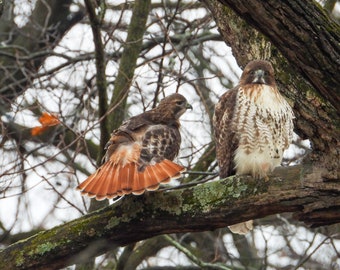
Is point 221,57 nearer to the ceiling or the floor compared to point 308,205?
nearer to the ceiling

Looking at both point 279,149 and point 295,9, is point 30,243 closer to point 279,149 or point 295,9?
point 279,149

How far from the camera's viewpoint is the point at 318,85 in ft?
12.6

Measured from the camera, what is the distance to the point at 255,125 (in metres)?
4.93

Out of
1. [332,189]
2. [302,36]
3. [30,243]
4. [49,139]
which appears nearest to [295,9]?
[302,36]

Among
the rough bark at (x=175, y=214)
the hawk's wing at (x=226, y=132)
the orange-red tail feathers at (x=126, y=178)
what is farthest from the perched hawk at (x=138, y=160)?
the hawk's wing at (x=226, y=132)

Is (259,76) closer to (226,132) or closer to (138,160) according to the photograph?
(226,132)

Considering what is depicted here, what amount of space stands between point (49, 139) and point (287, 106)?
365cm

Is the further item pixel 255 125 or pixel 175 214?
pixel 255 125

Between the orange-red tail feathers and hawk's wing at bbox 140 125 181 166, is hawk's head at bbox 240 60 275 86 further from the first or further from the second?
the orange-red tail feathers

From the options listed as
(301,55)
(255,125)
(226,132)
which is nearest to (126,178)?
(226,132)

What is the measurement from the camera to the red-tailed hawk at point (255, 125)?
A: 490cm

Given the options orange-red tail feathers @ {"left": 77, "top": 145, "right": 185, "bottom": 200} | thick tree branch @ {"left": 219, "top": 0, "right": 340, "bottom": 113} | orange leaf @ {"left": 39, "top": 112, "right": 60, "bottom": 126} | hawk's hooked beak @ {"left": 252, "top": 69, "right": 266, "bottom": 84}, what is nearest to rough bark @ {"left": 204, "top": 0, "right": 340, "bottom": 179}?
thick tree branch @ {"left": 219, "top": 0, "right": 340, "bottom": 113}

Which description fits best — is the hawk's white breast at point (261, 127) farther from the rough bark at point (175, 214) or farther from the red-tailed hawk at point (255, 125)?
the rough bark at point (175, 214)

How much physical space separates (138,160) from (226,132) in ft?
2.04
